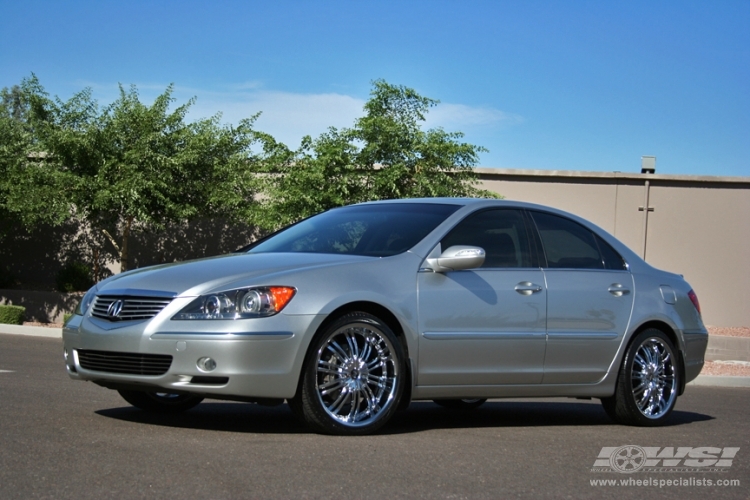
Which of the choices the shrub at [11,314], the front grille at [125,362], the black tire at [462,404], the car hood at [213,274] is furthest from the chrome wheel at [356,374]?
the shrub at [11,314]

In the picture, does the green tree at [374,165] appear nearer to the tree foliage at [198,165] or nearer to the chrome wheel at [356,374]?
the tree foliage at [198,165]

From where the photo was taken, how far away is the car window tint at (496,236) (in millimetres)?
7398

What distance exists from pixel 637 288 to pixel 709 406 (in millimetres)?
3176

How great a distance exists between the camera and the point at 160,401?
7.28 metres

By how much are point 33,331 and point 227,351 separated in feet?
50.3

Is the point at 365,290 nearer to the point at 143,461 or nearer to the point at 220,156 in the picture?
the point at 143,461

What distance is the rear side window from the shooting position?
7898mm

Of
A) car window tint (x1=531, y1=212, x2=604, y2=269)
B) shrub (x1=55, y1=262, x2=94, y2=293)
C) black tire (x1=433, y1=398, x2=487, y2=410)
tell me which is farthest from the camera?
shrub (x1=55, y1=262, x2=94, y2=293)

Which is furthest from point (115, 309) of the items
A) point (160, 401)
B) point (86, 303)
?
point (160, 401)

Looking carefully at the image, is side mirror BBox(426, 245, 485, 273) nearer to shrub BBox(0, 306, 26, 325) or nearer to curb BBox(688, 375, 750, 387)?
curb BBox(688, 375, 750, 387)

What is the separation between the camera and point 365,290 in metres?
6.52

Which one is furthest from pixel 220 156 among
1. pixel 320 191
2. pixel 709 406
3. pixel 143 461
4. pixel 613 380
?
pixel 143 461

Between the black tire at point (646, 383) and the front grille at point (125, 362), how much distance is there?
367cm

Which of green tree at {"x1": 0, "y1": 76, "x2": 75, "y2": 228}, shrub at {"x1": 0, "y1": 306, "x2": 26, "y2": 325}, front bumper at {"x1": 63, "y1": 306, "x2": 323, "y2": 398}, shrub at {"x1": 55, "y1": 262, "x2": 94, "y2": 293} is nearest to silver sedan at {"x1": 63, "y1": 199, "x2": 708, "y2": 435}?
front bumper at {"x1": 63, "y1": 306, "x2": 323, "y2": 398}
